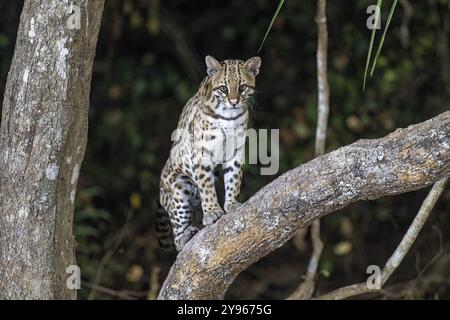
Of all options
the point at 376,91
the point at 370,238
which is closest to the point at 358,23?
the point at 376,91

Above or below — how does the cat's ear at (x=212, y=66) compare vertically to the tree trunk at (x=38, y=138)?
above

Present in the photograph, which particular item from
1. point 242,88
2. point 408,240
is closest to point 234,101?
point 242,88

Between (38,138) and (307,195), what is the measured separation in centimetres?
154

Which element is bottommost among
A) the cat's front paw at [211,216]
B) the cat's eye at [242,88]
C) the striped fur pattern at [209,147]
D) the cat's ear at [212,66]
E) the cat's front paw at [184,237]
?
the cat's front paw at [184,237]

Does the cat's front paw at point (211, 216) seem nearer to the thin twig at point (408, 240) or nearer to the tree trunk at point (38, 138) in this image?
the tree trunk at point (38, 138)

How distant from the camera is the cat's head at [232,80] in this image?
5.79 metres

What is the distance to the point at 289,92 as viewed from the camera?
943 cm

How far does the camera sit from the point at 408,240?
6324 millimetres

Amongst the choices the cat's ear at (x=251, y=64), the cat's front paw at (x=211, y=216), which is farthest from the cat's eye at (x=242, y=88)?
the cat's front paw at (x=211, y=216)

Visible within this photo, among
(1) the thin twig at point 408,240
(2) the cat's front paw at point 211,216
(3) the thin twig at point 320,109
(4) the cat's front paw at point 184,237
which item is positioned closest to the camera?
(2) the cat's front paw at point 211,216

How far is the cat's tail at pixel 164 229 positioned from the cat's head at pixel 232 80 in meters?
1.20

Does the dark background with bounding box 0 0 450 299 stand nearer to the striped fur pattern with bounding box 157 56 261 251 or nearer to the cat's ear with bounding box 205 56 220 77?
the striped fur pattern with bounding box 157 56 261 251

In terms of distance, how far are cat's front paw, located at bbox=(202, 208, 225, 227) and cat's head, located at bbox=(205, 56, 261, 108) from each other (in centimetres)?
68

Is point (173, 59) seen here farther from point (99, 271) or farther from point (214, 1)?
point (99, 271)
